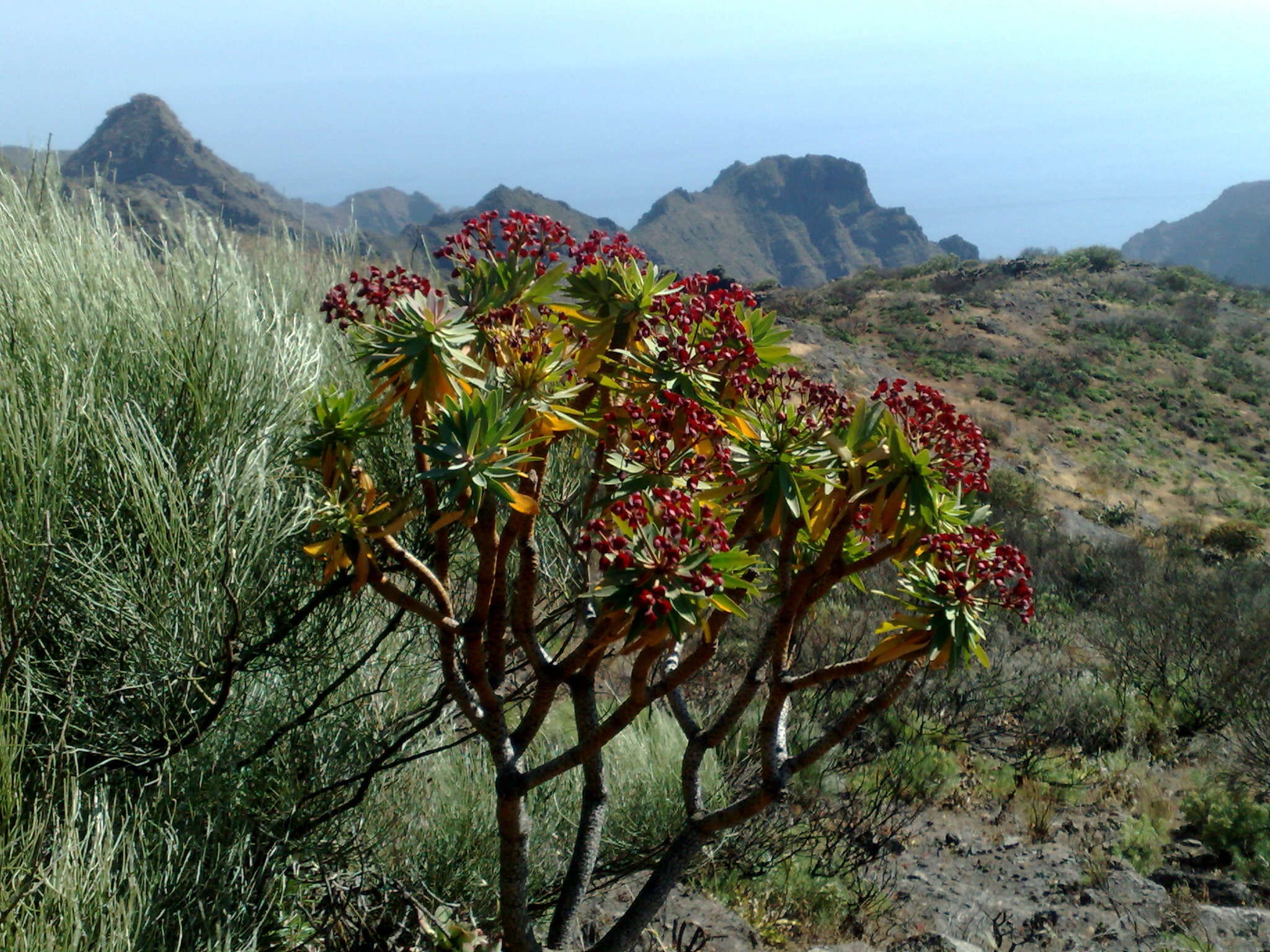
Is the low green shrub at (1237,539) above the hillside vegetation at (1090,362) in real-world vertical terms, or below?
below

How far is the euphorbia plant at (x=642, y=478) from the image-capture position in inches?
66.0

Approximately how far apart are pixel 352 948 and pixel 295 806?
550 mm

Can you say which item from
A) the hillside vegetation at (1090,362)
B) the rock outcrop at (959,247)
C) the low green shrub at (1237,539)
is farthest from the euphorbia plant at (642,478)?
the rock outcrop at (959,247)

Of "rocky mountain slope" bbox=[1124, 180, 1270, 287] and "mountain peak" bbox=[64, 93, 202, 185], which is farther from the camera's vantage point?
"rocky mountain slope" bbox=[1124, 180, 1270, 287]

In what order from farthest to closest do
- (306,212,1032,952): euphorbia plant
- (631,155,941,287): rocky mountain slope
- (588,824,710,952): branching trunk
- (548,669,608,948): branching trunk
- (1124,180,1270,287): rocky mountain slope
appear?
(1124,180,1270,287): rocky mountain slope → (631,155,941,287): rocky mountain slope → (548,669,608,948): branching trunk → (588,824,710,952): branching trunk → (306,212,1032,952): euphorbia plant

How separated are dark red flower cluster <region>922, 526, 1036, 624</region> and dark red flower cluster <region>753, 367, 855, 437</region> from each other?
1.04ft

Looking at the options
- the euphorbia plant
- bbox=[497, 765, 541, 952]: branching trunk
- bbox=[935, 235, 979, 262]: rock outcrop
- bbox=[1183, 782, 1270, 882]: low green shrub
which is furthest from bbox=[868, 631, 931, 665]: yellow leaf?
bbox=[935, 235, 979, 262]: rock outcrop

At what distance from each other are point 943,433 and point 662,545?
667 mm

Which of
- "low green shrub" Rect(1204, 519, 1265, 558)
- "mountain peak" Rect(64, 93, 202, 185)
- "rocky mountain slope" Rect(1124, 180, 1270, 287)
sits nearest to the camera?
"low green shrub" Rect(1204, 519, 1265, 558)

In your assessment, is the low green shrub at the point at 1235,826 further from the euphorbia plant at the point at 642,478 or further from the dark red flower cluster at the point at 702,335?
the dark red flower cluster at the point at 702,335

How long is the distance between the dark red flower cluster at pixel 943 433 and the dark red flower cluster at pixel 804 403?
87 mm

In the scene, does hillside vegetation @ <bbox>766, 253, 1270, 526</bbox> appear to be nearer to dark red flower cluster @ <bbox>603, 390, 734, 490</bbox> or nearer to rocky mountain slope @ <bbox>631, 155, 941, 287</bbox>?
dark red flower cluster @ <bbox>603, 390, 734, 490</bbox>

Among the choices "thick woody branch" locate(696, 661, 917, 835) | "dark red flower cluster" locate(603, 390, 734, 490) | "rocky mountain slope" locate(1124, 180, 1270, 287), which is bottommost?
"thick woody branch" locate(696, 661, 917, 835)

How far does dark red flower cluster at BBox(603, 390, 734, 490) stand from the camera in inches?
67.7
